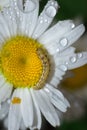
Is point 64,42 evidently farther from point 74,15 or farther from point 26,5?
point 74,15

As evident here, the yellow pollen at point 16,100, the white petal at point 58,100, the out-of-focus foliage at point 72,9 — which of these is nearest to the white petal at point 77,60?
the white petal at point 58,100

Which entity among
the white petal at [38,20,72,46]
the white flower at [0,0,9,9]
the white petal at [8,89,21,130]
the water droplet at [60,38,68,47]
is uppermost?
the white flower at [0,0,9,9]

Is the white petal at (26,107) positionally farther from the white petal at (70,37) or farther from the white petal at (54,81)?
the white petal at (70,37)

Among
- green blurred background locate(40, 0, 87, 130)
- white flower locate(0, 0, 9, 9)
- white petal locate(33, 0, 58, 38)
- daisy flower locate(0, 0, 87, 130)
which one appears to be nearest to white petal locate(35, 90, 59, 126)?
daisy flower locate(0, 0, 87, 130)

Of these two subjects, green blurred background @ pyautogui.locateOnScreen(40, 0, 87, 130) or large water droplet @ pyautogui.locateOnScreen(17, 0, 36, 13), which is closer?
large water droplet @ pyautogui.locateOnScreen(17, 0, 36, 13)

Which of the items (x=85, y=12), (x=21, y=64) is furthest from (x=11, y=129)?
(x=85, y=12)

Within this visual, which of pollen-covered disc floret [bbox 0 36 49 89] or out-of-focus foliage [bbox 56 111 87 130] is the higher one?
pollen-covered disc floret [bbox 0 36 49 89]

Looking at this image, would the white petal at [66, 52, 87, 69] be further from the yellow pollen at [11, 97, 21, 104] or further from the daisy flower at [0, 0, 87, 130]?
the yellow pollen at [11, 97, 21, 104]

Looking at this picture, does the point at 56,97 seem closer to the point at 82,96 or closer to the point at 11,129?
the point at 11,129
